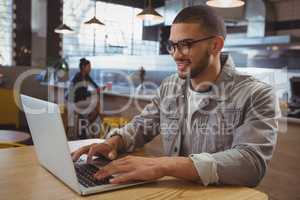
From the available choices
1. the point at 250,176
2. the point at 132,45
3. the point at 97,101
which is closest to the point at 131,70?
the point at 132,45

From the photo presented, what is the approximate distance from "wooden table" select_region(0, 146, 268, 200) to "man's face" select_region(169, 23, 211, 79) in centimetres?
53

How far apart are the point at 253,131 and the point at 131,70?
6761 millimetres

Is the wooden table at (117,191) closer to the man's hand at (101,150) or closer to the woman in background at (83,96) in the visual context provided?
the man's hand at (101,150)

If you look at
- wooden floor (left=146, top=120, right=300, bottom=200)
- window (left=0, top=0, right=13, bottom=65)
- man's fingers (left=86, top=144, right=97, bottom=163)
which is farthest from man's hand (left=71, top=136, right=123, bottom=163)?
window (left=0, top=0, right=13, bottom=65)

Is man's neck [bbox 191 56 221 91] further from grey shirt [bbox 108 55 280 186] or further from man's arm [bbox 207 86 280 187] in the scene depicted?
man's arm [bbox 207 86 280 187]

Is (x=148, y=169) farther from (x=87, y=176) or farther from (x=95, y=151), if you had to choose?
(x=95, y=151)

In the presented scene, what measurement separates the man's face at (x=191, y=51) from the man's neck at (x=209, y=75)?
0.13ft

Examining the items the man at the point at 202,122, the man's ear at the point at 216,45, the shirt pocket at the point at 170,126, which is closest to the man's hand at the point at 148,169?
the man at the point at 202,122

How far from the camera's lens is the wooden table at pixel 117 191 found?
88 cm

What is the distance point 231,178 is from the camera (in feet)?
3.27

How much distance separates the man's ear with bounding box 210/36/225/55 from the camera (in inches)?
53.7

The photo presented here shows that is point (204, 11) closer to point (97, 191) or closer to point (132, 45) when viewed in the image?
point (97, 191)

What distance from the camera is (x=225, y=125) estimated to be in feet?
4.31

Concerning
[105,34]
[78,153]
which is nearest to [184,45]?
[78,153]
